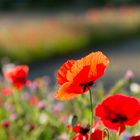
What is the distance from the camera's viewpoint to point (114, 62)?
13328 millimetres

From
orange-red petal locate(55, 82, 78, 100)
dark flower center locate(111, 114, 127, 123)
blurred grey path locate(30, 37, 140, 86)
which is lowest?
dark flower center locate(111, 114, 127, 123)

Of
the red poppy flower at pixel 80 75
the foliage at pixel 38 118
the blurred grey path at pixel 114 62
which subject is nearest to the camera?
the red poppy flower at pixel 80 75

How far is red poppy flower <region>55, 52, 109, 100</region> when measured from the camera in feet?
8.04

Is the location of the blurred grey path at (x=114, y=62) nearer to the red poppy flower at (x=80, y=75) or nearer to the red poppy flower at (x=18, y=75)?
the red poppy flower at (x=18, y=75)

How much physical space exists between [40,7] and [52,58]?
60.1 ft

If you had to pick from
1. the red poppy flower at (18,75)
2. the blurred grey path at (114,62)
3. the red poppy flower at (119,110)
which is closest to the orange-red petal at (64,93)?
the red poppy flower at (119,110)

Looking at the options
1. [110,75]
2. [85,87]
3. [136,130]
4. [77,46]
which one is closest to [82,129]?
[85,87]

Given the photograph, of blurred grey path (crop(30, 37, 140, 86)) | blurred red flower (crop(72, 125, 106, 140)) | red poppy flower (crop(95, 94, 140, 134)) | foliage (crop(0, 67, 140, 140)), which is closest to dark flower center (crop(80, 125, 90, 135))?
blurred red flower (crop(72, 125, 106, 140))

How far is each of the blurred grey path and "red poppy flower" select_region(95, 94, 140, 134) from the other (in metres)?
8.05

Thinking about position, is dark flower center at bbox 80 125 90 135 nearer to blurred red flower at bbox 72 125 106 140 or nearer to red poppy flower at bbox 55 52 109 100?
blurred red flower at bbox 72 125 106 140

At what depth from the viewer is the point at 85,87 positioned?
2.49 meters

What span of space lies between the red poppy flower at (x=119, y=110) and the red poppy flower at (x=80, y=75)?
9 centimetres

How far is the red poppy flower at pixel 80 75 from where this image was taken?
2451 mm

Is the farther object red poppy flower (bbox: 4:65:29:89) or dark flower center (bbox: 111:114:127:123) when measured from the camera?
red poppy flower (bbox: 4:65:29:89)
